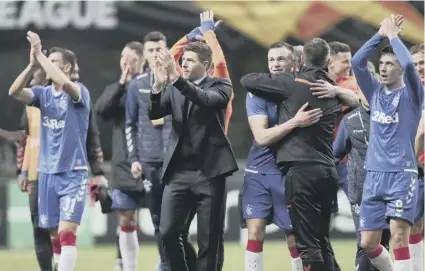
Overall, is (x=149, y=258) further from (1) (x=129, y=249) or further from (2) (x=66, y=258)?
(2) (x=66, y=258)

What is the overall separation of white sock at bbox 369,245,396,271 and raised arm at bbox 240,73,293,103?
4.61 ft

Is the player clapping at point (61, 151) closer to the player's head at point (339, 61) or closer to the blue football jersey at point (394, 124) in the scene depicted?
the player's head at point (339, 61)

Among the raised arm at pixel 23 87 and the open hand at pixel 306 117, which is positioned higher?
the raised arm at pixel 23 87

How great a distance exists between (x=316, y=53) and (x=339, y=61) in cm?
196

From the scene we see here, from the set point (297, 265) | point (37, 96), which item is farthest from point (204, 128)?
point (297, 265)

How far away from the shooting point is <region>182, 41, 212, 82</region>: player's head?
9414mm

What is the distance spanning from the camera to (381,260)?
9.52 meters

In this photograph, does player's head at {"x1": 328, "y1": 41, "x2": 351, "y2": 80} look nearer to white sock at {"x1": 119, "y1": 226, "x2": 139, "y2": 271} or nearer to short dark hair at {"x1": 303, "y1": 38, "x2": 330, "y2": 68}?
short dark hair at {"x1": 303, "y1": 38, "x2": 330, "y2": 68}

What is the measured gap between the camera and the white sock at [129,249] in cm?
1186

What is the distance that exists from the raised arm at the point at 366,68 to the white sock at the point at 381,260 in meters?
1.17

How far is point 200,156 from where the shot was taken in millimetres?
9453

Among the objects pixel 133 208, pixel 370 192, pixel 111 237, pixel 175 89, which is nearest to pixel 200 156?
pixel 175 89

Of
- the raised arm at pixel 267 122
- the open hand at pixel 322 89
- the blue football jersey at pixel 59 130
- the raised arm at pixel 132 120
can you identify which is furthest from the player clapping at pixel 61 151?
the open hand at pixel 322 89

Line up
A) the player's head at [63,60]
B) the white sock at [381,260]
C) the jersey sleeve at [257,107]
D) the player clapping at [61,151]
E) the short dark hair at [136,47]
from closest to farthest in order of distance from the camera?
the white sock at [381,260] < the jersey sleeve at [257,107] < the player clapping at [61,151] < the player's head at [63,60] < the short dark hair at [136,47]
